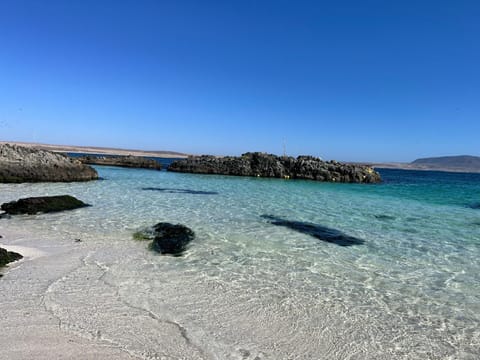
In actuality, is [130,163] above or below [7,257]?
above

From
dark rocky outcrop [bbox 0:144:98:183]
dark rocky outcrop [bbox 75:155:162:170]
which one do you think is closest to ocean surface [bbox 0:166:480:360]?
dark rocky outcrop [bbox 0:144:98:183]

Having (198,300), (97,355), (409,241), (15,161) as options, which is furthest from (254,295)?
(15,161)

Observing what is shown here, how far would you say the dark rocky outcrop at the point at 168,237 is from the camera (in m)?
10.8

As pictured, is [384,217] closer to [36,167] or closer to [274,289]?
[274,289]

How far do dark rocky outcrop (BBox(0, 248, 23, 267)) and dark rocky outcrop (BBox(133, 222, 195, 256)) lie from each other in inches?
137

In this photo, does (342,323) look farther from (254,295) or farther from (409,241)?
(409,241)

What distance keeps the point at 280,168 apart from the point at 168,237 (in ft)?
148

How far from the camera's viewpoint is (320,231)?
14422mm

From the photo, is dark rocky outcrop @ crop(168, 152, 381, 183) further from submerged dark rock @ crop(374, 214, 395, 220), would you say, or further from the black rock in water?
the black rock in water

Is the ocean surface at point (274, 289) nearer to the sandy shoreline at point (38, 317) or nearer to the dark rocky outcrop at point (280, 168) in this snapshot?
the sandy shoreline at point (38, 317)

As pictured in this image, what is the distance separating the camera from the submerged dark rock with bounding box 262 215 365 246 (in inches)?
508

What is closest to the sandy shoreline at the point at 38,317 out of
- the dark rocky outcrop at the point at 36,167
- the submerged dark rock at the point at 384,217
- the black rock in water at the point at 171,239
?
the black rock in water at the point at 171,239

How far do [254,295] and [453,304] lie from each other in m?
4.20

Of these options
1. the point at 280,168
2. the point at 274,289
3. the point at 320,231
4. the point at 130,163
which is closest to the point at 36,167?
the point at 320,231
